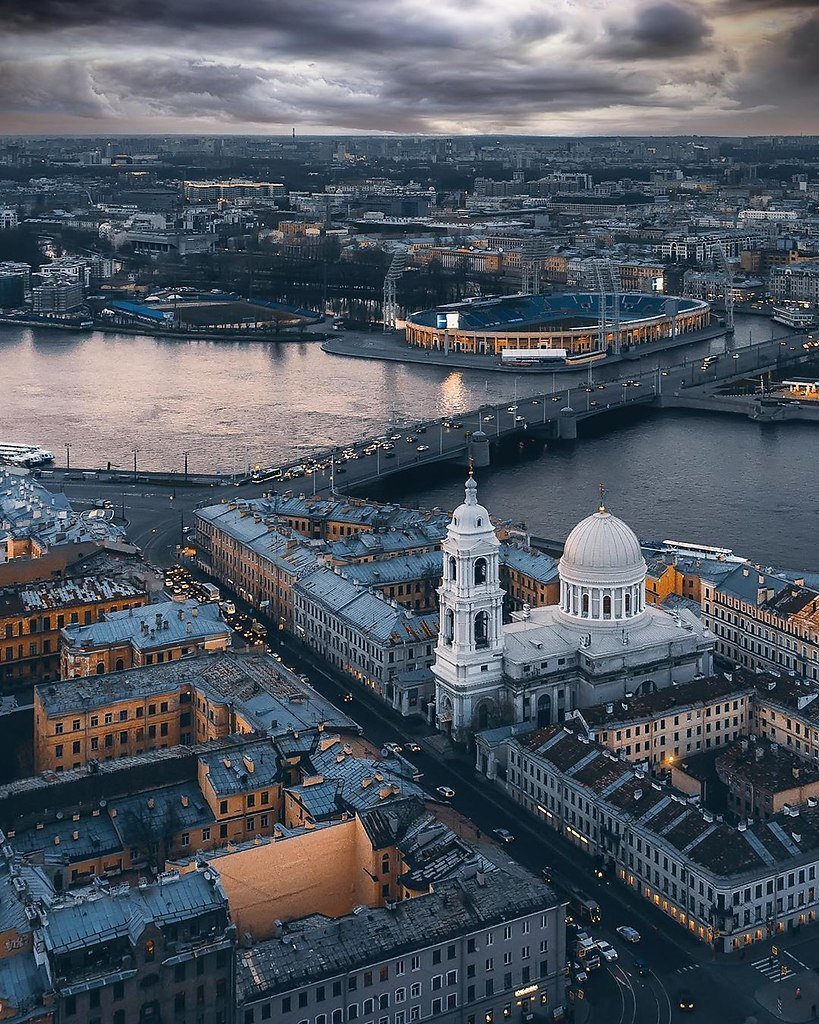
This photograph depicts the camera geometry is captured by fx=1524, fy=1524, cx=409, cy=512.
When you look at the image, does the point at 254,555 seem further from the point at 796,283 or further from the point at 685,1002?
the point at 796,283

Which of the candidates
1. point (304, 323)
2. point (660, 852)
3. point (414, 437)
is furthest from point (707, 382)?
point (660, 852)

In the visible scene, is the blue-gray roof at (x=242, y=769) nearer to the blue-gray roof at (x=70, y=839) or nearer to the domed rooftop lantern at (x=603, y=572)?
the blue-gray roof at (x=70, y=839)

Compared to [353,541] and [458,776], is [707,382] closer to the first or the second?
[353,541]

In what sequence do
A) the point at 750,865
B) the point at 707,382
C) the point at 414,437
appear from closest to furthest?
1. the point at 750,865
2. the point at 414,437
3. the point at 707,382

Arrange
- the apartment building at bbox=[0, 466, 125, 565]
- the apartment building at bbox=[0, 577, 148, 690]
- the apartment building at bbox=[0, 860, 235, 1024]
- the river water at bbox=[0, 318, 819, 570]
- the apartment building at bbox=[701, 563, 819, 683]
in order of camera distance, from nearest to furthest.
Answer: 1. the apartment building at bbox=[0, 860, 235, 1024]
2. the apartment building at bbox=[0, 577, 148, 690]
3. the apartment building at bbox=[701, 563, 819, 683]
4. the apartment building at bbox=[0, 466, 125, 565]
5. the river water at bbox=[0, 318, 819, 570]

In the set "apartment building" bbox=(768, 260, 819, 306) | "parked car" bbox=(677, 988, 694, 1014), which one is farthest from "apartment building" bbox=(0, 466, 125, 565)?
"apartment building" bbox=(768, 260, 819, 306)

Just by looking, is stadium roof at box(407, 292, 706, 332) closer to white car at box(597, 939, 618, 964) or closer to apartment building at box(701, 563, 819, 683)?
apartment building at box(701, 563, 819, 683)
